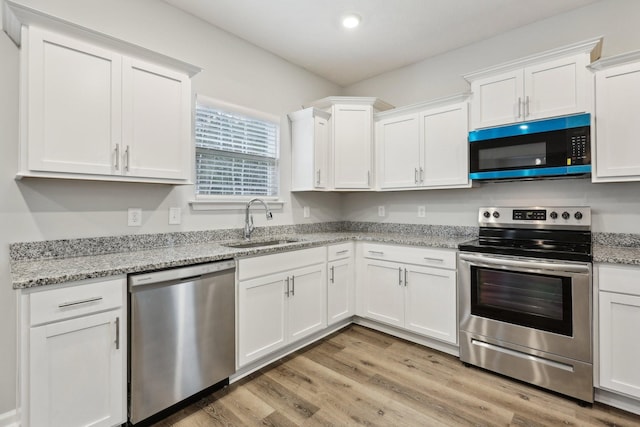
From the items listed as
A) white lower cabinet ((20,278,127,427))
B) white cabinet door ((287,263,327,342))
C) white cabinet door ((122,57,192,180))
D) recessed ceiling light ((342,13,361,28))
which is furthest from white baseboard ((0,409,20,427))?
recessed ceiling light ((342,13,361,28))

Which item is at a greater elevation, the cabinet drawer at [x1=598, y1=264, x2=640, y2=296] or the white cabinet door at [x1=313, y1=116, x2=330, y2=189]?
the white cabinet door at [x1=313, y1=116, x2=330, y2=189]

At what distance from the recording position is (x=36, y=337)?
1.40m

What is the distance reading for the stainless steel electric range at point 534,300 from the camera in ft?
6.56

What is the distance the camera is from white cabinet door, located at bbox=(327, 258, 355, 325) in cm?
294

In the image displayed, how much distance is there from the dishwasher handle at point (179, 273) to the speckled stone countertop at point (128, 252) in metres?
0.03

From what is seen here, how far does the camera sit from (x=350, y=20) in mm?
2617

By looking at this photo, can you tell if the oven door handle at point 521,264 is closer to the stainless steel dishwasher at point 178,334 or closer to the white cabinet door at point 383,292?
the white cabinet door at point 383,292

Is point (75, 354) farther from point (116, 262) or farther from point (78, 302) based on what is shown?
point (116, 262)

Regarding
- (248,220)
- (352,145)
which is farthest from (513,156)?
(248,220)

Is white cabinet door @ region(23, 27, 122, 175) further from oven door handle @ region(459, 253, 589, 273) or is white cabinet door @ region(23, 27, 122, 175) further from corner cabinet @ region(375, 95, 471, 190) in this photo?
oven door handle @ region(459, 253, 589, 273)

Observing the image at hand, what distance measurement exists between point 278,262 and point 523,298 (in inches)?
71.1

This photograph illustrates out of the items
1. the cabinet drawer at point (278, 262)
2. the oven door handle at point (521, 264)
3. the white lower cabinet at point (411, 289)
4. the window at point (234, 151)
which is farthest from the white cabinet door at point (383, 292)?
the window at point (234, 151)

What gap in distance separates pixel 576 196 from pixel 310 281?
226cm

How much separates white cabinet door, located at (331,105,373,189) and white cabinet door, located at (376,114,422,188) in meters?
0.14
